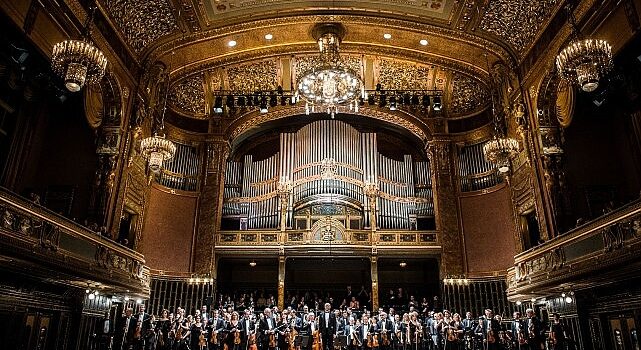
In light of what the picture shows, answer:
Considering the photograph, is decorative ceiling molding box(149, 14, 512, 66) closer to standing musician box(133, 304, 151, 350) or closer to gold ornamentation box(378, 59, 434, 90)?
gold ornamentation box(378, 59, 434, 90)

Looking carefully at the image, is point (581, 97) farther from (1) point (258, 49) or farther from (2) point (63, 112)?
(2) point (63, 112)

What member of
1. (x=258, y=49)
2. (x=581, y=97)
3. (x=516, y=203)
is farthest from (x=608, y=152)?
(x=258, y=49)

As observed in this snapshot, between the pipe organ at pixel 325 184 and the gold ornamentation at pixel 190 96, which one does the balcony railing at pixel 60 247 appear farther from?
the gold ornamentation at pixel 190 96

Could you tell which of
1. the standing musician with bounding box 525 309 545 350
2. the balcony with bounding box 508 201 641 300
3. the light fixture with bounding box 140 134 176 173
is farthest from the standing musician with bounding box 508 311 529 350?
the light fixture with bounding box 140 134 176 173

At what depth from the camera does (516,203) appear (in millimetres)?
12188

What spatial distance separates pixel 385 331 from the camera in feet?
33.5

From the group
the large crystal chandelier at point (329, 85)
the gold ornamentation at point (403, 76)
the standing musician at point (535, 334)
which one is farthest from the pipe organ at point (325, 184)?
the standing musician at point (535, 334)

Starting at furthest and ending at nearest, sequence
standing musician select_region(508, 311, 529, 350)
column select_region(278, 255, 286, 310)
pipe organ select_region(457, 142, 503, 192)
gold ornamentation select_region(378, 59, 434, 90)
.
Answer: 1. gold ornamentation select_region(378, 59, 434, 90)
2. pipe organ select_region(457, 142, 503, 192)
3. column select_region(278, 255, 286, 310)
4. standing musician select_region(508, 311, 529, 350)

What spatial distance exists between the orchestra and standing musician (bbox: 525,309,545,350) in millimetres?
40

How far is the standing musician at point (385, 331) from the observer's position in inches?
402

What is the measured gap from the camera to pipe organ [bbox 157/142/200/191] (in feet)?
46.9

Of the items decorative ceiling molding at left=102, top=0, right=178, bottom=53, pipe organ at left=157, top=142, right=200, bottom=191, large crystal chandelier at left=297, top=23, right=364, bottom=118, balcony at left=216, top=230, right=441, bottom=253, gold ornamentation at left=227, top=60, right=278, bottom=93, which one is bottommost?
balcony at left=216, top=230, right=441, bottom=253

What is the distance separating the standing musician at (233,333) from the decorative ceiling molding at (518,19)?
9.48 meters

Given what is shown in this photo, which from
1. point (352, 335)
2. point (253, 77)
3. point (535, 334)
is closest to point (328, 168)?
point (253, 77)
